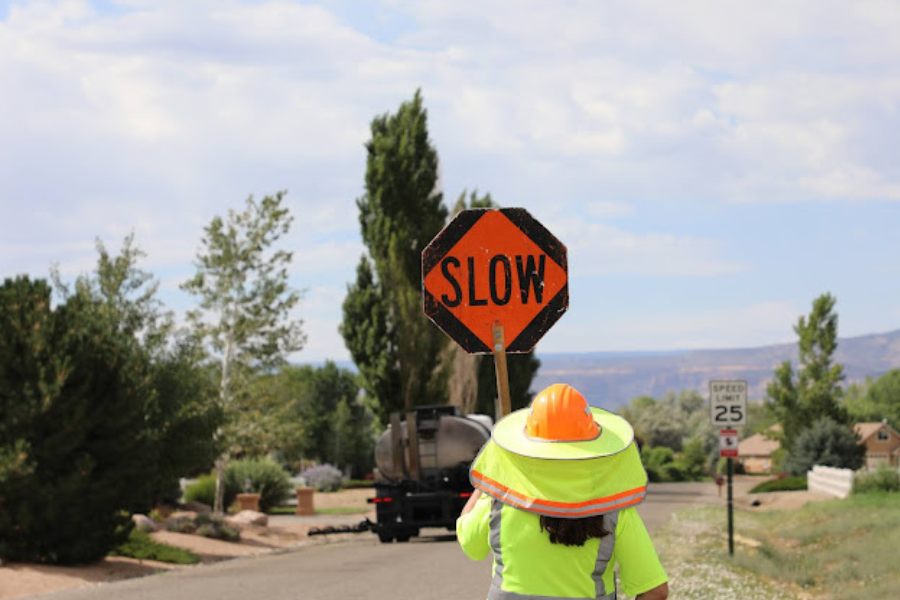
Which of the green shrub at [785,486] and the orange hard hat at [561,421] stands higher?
the orange hard hat at [561,421]

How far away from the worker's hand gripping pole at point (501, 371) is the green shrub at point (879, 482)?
31245 millimetres

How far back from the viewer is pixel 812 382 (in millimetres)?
68500

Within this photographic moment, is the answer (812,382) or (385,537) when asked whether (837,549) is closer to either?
(385,537)

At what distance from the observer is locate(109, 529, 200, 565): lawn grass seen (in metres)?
21.4

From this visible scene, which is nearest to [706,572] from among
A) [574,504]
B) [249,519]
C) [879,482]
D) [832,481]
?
[574,504]

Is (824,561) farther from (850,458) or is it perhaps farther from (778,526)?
(850,458)

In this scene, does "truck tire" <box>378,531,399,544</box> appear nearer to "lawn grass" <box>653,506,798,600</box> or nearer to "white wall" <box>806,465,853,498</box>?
"lawn grass" <box>653,506,798,600</box>

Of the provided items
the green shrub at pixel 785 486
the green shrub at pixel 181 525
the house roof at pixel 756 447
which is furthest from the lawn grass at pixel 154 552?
the house roof at pixel 756 447

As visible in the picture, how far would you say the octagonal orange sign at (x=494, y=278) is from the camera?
26.1ft

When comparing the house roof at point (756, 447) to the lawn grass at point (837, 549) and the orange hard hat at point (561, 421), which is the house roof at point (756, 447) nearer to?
the lawn grass at point (837, 549)

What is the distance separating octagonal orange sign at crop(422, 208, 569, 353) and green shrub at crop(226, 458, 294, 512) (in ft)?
99.0

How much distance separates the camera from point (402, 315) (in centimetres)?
4444

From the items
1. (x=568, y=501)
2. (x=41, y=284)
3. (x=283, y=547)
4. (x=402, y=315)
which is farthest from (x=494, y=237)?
(x=402, y=315)

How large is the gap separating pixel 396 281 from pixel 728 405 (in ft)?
81.1
